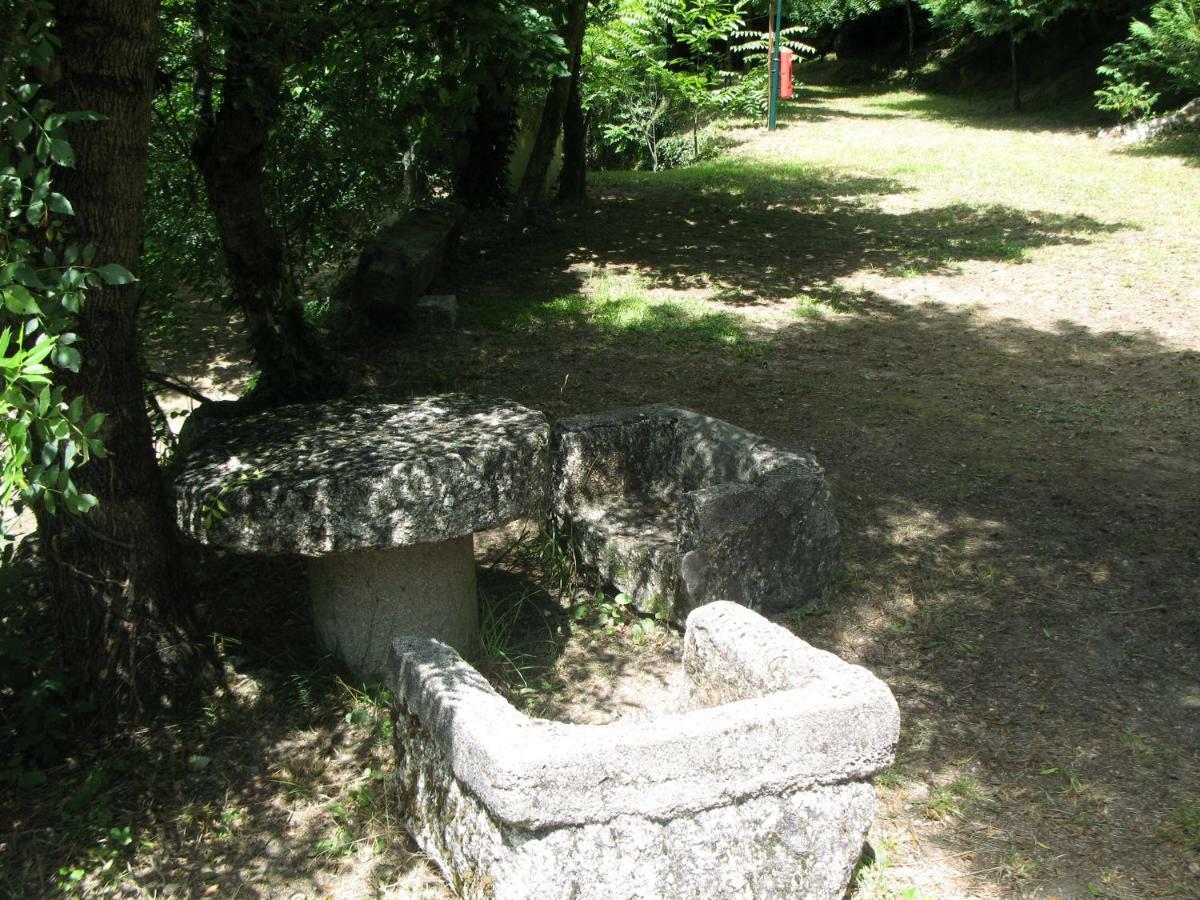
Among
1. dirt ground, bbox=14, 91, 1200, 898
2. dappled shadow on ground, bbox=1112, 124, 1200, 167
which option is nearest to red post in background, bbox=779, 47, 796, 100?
dappled shadow on ground, bbox=1112, 124, 1200, 167

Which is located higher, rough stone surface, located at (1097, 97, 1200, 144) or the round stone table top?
rough stone surface, located at (1097, 97, 1200, 144)

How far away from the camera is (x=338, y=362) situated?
5801 millimetres

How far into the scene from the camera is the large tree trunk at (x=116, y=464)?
12.2 feet

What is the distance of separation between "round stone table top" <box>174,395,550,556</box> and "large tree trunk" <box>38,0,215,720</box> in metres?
0.26

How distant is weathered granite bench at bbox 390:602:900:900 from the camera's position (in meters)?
2.74

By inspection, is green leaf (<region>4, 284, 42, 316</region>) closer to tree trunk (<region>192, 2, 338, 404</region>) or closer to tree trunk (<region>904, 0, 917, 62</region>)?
tree trunk (<region>192, 2, 338, 404</region>)

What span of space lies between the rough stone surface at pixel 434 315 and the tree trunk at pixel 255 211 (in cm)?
283

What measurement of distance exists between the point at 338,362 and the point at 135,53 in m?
2.22

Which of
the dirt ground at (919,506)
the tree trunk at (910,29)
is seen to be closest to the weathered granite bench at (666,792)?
the dirt ground at (919,506)

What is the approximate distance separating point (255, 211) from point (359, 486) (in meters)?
2.15

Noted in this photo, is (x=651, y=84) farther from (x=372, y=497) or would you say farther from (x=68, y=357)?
(x=68, y=357)

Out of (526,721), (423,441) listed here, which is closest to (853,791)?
(526,721)

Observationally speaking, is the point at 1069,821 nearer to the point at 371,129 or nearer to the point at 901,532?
the point at 901,532

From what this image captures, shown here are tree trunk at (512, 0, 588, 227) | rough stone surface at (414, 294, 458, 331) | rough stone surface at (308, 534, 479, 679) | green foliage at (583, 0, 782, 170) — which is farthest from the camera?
green foliage at (583, 0, 782, 170)
